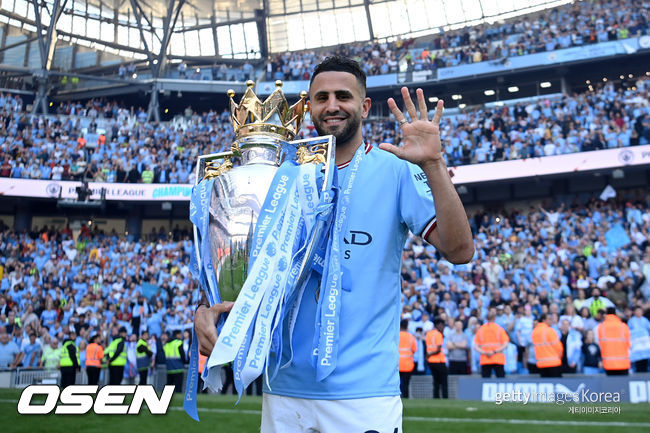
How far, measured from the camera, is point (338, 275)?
198 cm

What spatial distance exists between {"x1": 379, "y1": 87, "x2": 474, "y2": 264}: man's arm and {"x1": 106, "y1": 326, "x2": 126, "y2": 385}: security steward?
1144 centimetres

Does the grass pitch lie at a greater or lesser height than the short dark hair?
lesser

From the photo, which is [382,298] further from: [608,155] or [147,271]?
[608,155]

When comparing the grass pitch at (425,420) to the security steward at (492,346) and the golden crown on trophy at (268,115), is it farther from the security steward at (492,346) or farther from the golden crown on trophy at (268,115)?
the golden crown on trophy at (268,115)

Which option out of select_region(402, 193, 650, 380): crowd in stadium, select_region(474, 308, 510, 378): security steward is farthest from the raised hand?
select_region(402, 193, 650, 380): crowd in stadium

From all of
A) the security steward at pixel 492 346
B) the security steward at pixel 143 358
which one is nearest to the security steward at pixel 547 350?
the security steward at pixel 492 346

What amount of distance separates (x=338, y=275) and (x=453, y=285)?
494 inches

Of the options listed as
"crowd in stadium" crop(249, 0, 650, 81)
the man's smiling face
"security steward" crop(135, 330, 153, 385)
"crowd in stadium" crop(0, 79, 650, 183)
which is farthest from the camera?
"crowd in stadium" crop(249, 0, 650, 81)

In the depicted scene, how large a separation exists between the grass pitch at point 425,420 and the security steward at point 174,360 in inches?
127

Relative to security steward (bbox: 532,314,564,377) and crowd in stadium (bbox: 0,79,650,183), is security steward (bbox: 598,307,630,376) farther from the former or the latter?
crowd in stadium (bbox: 0,79,650,183)

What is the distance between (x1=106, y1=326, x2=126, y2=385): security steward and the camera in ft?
40.4

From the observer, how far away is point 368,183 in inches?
86.9

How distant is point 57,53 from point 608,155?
98.1 feet

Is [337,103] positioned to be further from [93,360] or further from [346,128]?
[93,360]
